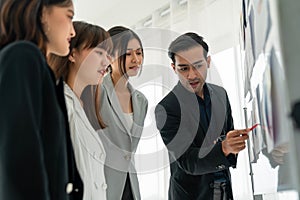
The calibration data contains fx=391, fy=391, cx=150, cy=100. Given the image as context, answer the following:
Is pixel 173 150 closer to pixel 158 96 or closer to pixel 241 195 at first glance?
pixel 241 195

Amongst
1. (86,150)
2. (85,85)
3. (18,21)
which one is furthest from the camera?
(85,85)

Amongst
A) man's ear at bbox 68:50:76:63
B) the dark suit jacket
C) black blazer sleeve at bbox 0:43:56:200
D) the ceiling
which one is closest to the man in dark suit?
the dark suit jacket

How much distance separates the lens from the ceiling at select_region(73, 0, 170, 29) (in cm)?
213

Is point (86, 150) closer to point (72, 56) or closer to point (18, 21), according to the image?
point (72, 56)

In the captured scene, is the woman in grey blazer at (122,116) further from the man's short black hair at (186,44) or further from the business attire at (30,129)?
the business attire at (30,129)

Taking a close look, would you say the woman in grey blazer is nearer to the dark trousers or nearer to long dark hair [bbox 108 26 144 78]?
long dark hair [bbox 108 26 144 78]

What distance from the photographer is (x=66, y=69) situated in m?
1.13

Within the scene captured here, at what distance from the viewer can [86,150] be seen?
3.46ft

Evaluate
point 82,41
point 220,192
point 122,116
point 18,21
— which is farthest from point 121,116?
point 18,21

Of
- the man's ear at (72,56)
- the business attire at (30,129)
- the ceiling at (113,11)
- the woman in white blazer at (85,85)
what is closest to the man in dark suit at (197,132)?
the woman in white blazer at (85,85)

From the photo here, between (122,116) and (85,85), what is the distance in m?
0.19

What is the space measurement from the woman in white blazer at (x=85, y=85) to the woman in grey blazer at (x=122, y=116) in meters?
0.07

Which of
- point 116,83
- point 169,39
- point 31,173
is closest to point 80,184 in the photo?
point 31,173

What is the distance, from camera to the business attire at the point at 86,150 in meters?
1.00
